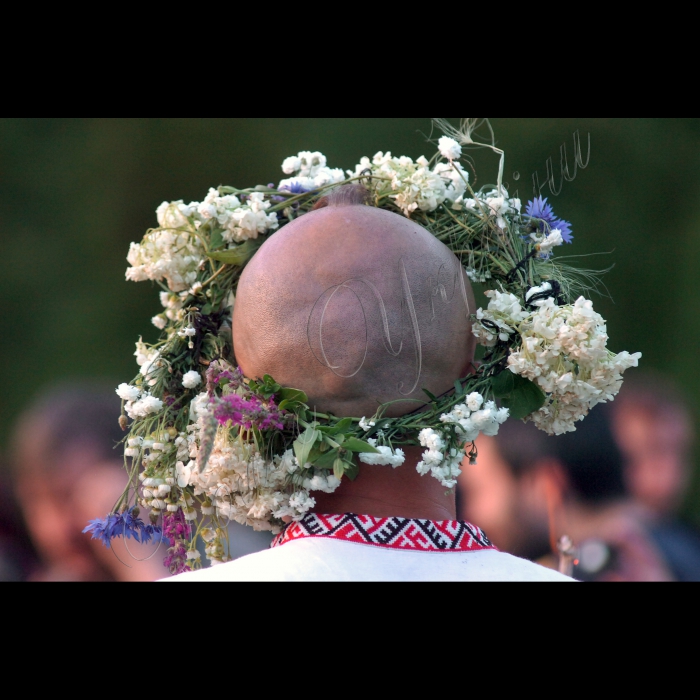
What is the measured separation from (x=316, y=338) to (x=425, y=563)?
0.50 metres

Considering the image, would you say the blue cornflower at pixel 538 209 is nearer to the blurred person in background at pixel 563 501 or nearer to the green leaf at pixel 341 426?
the green leaf at pixel 341 426

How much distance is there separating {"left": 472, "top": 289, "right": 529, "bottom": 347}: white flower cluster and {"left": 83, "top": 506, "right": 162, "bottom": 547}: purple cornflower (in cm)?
89

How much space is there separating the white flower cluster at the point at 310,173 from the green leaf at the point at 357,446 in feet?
2.54

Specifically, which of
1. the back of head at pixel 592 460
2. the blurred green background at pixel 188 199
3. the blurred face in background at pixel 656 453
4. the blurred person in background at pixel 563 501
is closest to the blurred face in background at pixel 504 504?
the blurred person in background at pixel 563 501

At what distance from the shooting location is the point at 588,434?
4.18m

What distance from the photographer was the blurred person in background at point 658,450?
416cm

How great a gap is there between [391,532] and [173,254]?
36.5 inches

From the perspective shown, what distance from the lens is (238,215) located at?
1.98m

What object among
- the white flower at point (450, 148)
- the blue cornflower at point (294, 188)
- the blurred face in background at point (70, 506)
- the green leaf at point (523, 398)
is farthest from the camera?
the blurred face in background at point (70, 506)

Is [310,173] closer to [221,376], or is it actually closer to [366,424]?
[221,376]

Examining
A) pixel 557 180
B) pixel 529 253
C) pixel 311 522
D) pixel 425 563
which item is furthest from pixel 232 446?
pixel 557 180

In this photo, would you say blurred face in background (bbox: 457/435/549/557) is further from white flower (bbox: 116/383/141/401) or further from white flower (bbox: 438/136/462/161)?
white flower (bbox: 116/383/141/401)

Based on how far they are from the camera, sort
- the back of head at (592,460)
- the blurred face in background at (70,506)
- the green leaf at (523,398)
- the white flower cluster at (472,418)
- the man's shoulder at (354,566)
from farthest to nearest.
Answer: the back of head at (592,460) → the blurred face in background at (70,506) → the green leaf at (523,398) → the white flower cluster at (472,418) → the man's shoulder at (354,566)

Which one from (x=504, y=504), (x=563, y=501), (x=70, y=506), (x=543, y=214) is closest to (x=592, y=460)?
(x=563, y=501)
